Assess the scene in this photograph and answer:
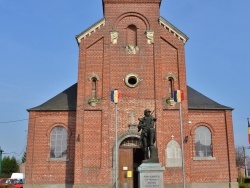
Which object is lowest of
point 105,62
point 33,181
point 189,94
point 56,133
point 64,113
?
point 33,181

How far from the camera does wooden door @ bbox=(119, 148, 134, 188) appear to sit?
2058 cm

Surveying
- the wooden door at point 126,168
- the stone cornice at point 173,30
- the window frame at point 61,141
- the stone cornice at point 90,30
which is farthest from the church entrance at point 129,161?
the stone cornice at point 173,30

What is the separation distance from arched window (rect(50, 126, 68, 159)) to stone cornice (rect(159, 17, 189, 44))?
33.4ft

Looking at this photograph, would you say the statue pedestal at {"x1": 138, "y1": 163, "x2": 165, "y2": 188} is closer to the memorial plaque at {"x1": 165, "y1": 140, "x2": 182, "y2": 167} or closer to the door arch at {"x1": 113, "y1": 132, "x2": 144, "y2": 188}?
the door arch at {"x1": 113, "y1": 132, "x2": 144, "y2": 188}

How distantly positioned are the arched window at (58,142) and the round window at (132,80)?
5.49 metres

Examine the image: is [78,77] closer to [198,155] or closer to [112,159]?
[112,159]

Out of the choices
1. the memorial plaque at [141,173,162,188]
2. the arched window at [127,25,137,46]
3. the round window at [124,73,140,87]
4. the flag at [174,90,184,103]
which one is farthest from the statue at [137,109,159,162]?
the arched window at [127,25,137,46]

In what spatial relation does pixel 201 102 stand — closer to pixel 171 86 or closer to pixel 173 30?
pixel 171 86

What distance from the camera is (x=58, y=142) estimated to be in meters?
22.4

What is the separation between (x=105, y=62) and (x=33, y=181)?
9.22 m

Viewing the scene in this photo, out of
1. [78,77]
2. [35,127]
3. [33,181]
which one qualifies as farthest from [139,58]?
[33,181]

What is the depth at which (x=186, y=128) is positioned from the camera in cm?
2145

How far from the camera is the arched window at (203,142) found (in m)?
22.4

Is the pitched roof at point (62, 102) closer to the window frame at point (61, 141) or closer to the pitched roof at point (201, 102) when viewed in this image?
the window frame at point (61, 141)
